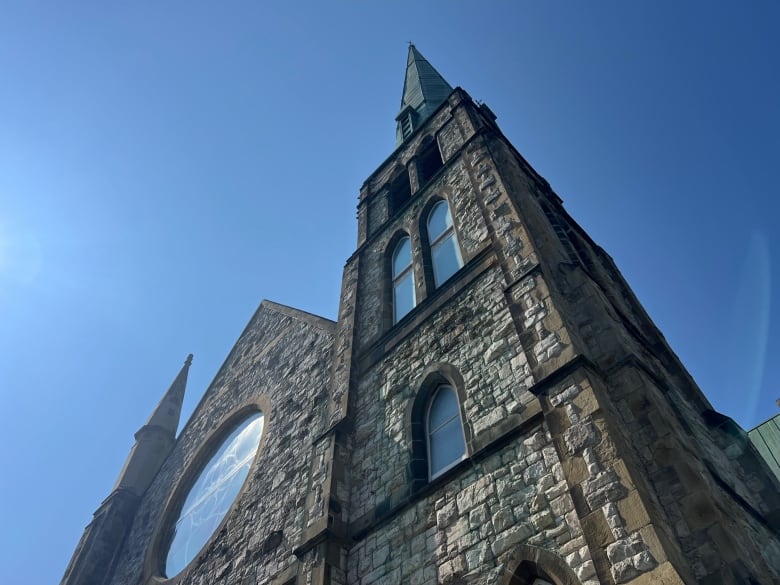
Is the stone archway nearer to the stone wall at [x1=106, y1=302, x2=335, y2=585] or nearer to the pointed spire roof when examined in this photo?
the stone wall at [x1=106, y1=302, x2=335, y2=585]

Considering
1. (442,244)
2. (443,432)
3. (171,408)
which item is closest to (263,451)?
(443,432)

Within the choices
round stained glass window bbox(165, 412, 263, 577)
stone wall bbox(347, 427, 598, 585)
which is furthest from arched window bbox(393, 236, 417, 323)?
stone wall bbox(347, 427, 598, 585)

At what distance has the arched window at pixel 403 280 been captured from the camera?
11.2m

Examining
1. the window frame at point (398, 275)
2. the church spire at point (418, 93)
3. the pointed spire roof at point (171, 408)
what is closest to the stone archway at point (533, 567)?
the window frame at point (398, 275)

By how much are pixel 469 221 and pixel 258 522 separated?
612 cm

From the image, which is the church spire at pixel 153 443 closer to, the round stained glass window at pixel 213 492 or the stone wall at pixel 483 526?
the round stained glass window at pixel 213 492

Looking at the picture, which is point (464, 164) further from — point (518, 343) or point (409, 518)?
point (409, 518)

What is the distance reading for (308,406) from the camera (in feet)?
37.1

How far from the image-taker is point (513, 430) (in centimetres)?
635

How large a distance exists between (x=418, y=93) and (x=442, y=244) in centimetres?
1365

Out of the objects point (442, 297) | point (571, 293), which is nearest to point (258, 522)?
point (442, 297)

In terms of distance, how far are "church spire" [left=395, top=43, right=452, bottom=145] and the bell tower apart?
926cm

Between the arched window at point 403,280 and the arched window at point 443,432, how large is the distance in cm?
282

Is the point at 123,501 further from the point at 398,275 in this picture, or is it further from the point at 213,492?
the point at 398,275
